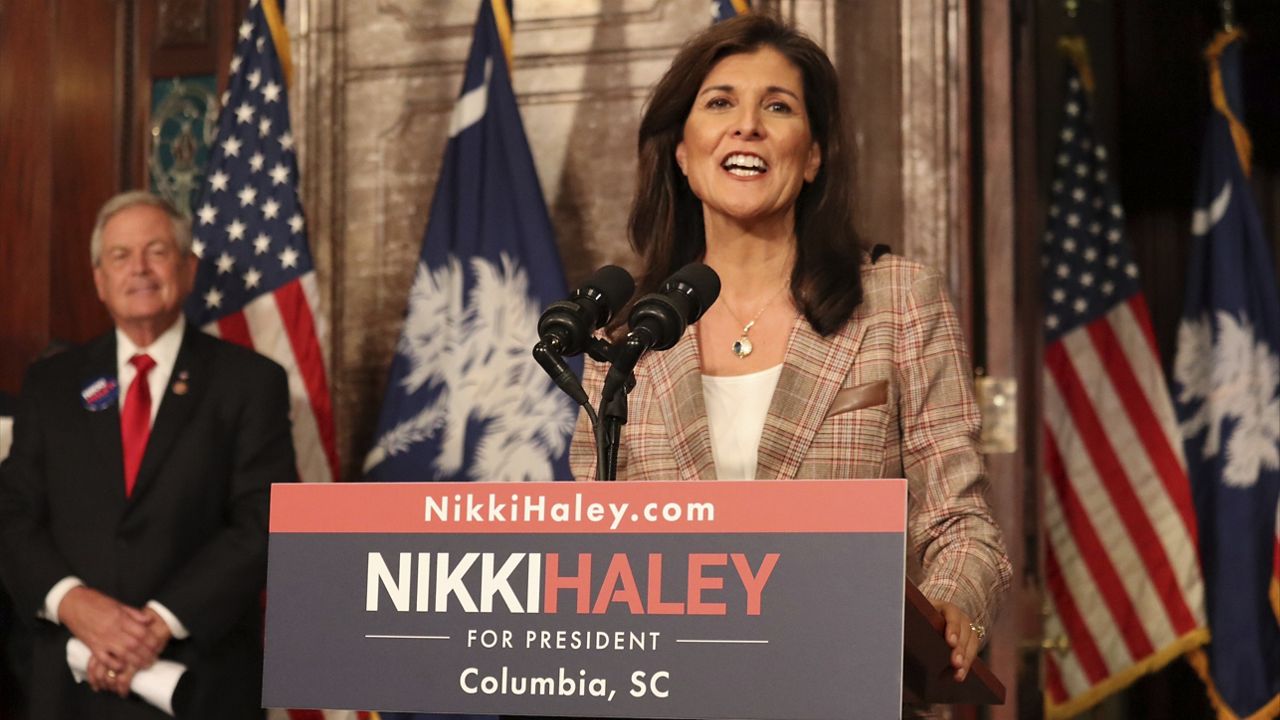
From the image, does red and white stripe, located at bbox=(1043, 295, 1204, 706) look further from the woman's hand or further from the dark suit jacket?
the woman's hand

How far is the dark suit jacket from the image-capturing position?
377 centimetres

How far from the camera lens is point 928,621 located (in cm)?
Answer: 180

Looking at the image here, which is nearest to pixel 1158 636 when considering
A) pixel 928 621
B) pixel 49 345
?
pixel 49 345

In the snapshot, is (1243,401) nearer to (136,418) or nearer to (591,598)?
(136,418)

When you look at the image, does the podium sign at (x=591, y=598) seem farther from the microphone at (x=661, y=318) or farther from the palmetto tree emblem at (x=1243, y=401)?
the palmetto tree emblem at (x=1243, y=401)

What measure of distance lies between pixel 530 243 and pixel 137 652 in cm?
135

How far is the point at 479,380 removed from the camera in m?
4.22

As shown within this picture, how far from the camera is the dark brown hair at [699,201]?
8.58 ft

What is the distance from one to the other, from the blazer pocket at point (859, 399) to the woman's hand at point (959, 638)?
18.4 inches

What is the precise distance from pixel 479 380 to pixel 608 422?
7.86 feet

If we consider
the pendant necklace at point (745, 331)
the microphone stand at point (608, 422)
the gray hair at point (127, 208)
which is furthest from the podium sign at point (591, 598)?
the gray hair at point (127, 208)

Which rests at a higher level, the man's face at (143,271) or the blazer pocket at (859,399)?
the man's face at (143,271)

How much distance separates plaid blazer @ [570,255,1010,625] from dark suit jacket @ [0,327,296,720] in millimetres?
1636

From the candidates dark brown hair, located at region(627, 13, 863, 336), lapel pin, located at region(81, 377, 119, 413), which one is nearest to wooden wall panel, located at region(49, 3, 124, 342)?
lapel pin, located at region(81, 377, 119, 413)
